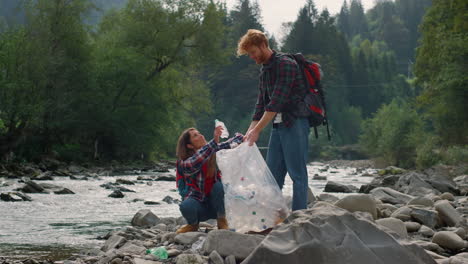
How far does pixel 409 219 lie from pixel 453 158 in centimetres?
1910

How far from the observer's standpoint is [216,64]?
127 ft

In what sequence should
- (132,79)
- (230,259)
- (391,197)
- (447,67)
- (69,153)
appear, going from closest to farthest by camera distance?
(230,259) → (391,197) → (447,67) → (69,153) → (132,79)

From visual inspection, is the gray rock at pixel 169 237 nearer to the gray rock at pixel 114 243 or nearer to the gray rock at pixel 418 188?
the gray rock at pixel 114 243

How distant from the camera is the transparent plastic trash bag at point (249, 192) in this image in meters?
4.74

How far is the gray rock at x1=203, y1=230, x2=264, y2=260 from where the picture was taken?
4219mm

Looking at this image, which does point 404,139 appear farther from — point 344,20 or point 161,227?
point 344,20

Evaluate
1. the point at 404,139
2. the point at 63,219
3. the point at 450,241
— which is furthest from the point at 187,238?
the point at 404,139

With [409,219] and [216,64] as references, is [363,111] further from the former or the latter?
[409,219]

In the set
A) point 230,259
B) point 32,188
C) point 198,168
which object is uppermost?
point 198,168

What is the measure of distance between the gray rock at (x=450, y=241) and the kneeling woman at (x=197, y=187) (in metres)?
1.96

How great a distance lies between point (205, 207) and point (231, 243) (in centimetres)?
118

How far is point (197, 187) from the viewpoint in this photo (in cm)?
536

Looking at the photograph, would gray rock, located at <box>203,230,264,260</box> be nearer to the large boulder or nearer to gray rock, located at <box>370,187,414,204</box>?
the large boulder

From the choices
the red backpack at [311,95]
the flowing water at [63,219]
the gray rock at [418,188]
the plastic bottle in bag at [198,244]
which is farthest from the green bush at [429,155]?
the plastic bottle in bag at [198,244]
